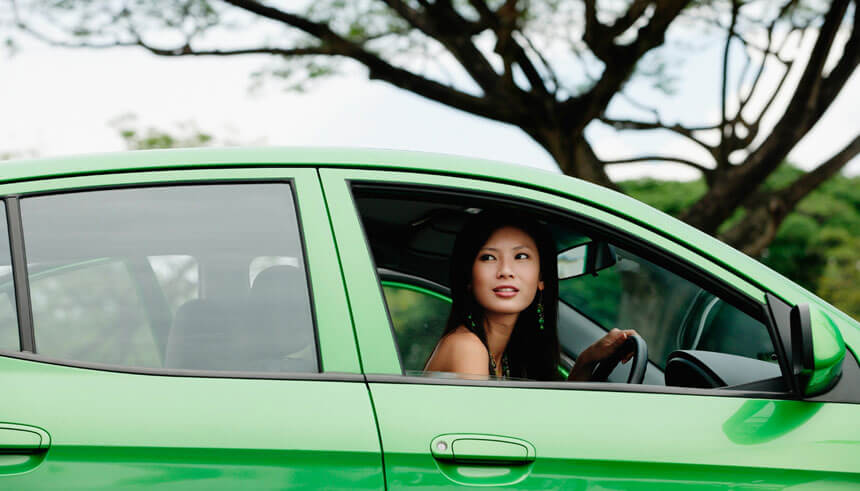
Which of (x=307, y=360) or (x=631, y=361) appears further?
(x=631, y=361)

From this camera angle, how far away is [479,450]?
169cm

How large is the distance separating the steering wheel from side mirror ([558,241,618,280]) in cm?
38

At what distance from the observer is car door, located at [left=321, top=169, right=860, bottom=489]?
66.6 inches

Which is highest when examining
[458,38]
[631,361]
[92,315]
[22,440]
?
[458,38]

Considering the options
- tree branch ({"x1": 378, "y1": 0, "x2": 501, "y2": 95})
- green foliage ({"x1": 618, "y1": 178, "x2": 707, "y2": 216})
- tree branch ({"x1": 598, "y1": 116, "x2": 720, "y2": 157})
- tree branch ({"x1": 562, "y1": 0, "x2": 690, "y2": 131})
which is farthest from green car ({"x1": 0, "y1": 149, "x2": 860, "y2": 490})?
green foliage ({"x1": 618, "y1": 178, "x2": 707, "y2": 216})

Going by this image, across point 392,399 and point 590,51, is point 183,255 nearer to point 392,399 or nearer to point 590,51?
point 392,399

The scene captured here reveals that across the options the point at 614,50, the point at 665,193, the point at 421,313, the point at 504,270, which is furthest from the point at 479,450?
the point at 665,193

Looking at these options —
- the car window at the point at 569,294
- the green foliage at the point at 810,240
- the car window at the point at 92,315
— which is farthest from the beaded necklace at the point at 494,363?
the green foliage at the point at 810,240

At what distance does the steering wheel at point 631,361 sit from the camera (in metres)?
2.28

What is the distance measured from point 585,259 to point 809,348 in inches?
50.4

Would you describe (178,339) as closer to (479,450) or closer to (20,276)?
(20,276)

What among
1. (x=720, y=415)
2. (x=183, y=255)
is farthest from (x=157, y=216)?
(x=720, y=415)

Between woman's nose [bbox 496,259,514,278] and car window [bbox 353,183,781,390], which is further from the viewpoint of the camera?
woman's nose [bbox 496,259,514,278]

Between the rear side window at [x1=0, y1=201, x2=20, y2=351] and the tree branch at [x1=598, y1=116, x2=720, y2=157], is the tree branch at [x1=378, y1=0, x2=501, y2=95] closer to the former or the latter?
the tree branch at [x1=598, y1=116, x2=720, y2=157]
